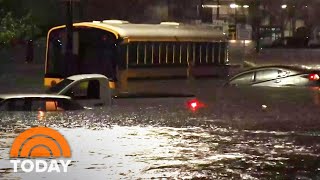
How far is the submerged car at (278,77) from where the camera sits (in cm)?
2417

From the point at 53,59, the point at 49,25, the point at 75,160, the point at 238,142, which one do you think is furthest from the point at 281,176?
the point at 49,25

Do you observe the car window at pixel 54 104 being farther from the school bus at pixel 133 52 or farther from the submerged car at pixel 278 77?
the submerged car at pixel 278 77

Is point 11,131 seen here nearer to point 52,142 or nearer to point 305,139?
point 52,142

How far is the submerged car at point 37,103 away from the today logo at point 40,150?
1.75 m

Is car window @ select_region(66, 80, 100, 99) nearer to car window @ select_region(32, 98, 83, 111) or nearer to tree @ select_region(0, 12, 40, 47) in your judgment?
car window @ select_region(32, 98, 83, 111)

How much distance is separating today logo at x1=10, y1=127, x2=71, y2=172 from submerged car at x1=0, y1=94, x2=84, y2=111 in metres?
1.75

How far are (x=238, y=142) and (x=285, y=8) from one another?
67.6m

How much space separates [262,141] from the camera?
45.5 ft

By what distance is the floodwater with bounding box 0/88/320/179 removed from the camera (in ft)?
33.6

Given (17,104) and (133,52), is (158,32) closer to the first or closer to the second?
(133,52)

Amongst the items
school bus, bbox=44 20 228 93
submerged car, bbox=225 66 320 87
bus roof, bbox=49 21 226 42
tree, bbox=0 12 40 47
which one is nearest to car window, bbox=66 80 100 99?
school bus, bbox=44 20 228 93

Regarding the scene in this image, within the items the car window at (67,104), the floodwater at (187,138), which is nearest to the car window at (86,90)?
the floodwater at (187,138)

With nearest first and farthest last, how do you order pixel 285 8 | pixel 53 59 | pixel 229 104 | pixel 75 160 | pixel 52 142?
pixel 75 160 < pixel 52 142 < pixel 229 104 < pixel 53 59 < pixel 285 8

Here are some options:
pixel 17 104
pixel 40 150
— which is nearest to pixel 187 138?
pixel 40 150
